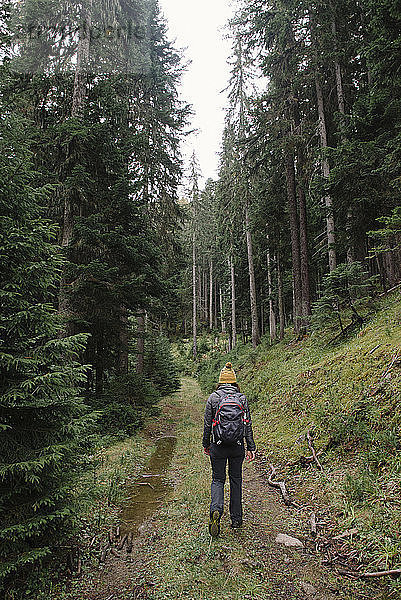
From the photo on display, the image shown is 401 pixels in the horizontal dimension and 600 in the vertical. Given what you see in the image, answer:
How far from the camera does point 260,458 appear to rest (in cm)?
791

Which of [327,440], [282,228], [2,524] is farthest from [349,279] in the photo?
[282,228]

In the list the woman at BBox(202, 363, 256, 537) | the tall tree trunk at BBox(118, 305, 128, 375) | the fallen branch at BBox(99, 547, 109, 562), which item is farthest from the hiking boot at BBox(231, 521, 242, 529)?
the tall tree trunk at BBox(118, 305, 128, 375)

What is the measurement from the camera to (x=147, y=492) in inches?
279

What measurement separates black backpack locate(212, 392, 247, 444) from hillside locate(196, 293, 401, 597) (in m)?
1.56

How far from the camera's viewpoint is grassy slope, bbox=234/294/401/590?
4102 mm

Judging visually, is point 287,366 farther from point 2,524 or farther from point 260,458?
point 2,524

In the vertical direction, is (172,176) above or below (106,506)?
above

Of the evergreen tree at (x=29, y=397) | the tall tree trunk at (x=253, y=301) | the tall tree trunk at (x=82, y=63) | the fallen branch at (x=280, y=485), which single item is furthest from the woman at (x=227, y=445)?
the tall tree trunk at (x=253, y=301)

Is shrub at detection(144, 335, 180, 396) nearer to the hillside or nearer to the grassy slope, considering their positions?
the grassy slope

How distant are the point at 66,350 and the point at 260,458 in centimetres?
534

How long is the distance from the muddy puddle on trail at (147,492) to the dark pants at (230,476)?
4.81 ft

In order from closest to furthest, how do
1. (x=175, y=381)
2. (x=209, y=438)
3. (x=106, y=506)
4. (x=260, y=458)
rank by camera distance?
(x=209, y=438) → (x=106, y=506) → (x=260, y=458) → (x=175, y=381)

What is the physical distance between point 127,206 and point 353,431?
30.5 ft

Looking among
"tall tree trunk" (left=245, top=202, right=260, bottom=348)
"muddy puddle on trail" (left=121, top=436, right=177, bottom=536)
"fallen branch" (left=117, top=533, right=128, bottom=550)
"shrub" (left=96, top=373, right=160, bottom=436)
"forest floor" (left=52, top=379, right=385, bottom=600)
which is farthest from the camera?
"tall tree trunk" (left=245, top=202, right=260, bottom=348)
